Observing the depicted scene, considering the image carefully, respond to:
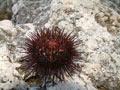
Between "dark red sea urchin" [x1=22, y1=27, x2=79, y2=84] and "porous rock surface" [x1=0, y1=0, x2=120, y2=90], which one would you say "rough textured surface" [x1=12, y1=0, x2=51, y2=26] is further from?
"dark red sea urchin" [x1=22, y1=27, x2=79, y2=84]

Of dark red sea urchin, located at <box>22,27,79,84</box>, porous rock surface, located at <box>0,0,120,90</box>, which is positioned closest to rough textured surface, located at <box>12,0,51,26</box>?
porous rock surface, located at <box>0,0,120,90</box>

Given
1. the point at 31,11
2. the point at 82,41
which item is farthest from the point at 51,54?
the point at 31,11

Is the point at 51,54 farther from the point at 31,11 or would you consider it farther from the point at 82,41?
the point at 31,11

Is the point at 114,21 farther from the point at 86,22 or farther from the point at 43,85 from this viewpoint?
the point at 43,85

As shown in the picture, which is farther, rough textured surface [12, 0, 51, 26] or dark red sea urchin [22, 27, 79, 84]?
rough textured surface [12, 0, 51, 26]

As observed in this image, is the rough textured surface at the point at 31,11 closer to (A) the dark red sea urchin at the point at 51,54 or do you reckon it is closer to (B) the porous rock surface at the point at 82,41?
(B) the porous rock surface at the point at 82,41

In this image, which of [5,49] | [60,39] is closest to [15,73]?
[5,49]

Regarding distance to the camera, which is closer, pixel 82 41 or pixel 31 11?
pixel 82 41

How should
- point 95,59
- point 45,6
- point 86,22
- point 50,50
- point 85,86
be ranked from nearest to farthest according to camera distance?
point 50,50 < point 85,86 < point 95,59 < point 86,22 < point 45,6
